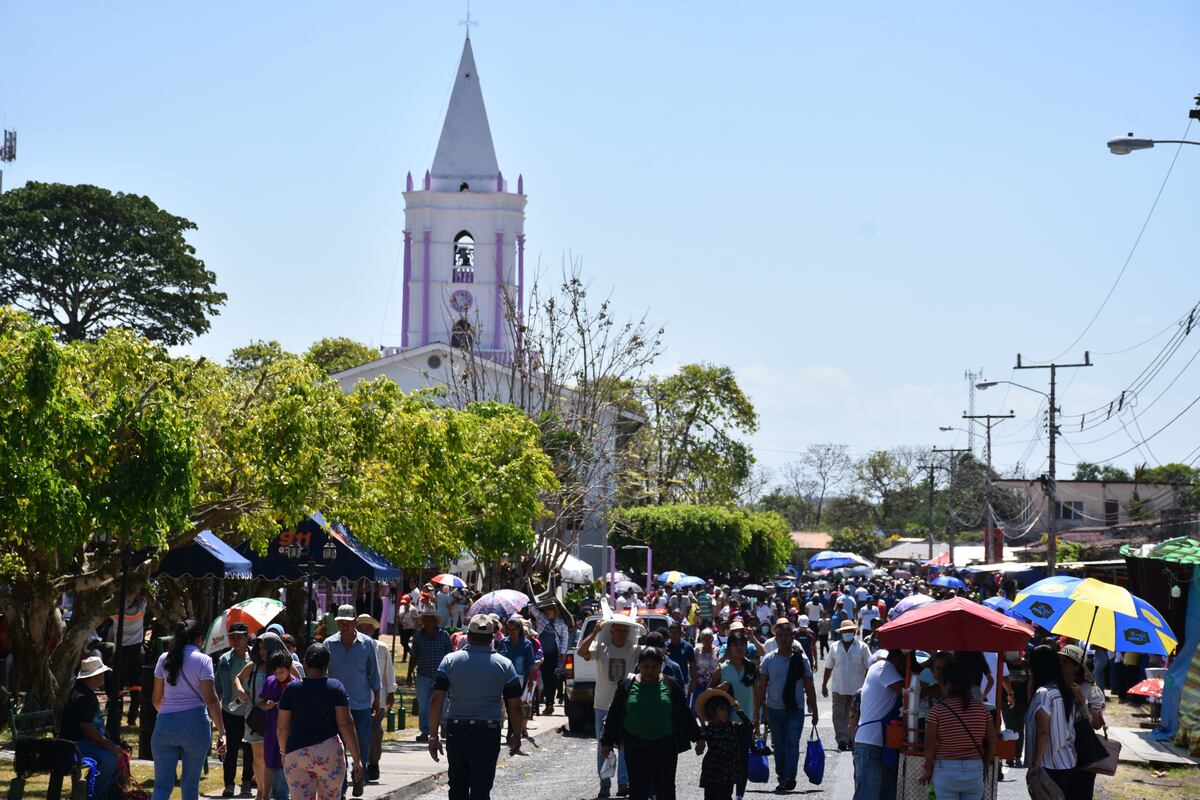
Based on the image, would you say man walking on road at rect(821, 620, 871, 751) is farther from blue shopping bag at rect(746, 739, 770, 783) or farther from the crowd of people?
blue shopping bag at rect(746, 739, 770, 783)

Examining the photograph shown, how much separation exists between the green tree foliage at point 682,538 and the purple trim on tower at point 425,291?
47.3ft

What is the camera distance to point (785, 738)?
14.5 metres

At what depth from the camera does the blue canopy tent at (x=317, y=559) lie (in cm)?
2239

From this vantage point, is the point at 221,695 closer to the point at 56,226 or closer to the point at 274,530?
the point at 274,530

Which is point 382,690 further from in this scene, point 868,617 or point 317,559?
point 868,617

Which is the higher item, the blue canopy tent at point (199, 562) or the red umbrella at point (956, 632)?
the blue canopy tent at point (199, 562)

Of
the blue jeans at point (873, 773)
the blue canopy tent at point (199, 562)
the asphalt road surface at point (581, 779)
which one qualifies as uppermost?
the blue canopy tent at point (199, 562)

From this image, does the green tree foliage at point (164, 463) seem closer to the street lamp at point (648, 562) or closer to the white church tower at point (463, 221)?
the street lamp at point (648, 562)

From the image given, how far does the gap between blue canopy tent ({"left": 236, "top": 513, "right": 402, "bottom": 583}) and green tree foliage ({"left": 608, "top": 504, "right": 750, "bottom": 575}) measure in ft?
114

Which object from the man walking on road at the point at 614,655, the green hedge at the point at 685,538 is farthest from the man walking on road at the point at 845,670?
the green hedge at the point at 685,538

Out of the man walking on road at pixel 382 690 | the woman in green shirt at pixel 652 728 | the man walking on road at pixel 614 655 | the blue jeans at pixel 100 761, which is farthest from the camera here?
the man walking on road at pixel 382 690

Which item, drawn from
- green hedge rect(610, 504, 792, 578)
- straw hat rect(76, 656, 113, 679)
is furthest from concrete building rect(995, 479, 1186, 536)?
straw hat rect(76, 656, 113, 679)

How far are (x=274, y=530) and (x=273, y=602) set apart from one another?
12.0 feet

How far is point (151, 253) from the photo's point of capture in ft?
197
